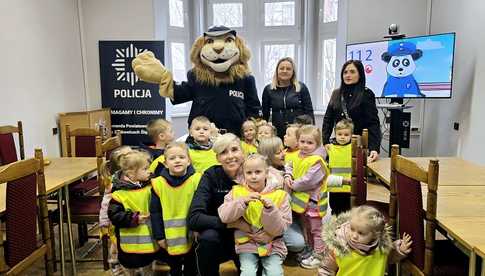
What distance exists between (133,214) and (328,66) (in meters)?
4.14

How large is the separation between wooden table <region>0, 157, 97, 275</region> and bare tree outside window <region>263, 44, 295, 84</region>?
11.2 ft

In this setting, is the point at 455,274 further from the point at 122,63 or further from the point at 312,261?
the point at 122,63

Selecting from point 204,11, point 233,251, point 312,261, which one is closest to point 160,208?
point 233,251

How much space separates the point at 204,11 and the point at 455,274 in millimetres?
4970

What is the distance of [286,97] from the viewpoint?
317 cm

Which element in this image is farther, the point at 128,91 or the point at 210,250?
the point at 128,91

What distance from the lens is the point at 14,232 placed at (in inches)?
66.9

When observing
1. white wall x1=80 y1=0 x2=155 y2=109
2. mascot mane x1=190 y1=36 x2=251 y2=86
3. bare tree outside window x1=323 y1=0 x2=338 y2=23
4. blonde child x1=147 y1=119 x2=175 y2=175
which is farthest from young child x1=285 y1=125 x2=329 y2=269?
bare tree outside window x1=323 y1=0 x2=338 y2=23

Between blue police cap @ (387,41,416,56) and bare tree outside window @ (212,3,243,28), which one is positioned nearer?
blue police cap @ (387,41,416,56)

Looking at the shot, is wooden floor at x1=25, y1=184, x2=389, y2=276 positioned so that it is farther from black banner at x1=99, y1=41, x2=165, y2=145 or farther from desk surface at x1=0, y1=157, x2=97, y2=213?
black banner at x1=99, y1=41, x2=165, y2=145

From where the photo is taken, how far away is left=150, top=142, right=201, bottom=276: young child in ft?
6.15

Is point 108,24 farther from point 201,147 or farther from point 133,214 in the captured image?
point 133,214

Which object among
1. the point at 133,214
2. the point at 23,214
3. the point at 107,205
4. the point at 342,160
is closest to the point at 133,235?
the point at 133,214

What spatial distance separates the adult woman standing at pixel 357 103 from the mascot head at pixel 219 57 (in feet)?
2.47
